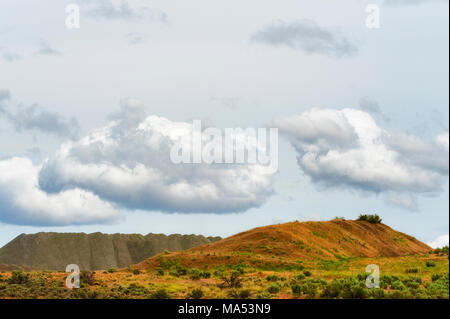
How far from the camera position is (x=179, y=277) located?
137 feet

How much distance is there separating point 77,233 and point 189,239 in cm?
2474

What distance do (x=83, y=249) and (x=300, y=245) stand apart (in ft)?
193

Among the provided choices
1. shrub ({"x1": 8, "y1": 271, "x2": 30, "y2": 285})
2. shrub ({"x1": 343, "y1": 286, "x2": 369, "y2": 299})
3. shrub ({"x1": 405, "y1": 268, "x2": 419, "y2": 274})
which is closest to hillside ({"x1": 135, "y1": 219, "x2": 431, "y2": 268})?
shrub ({"x1": 405, "y1": 268, "x2": 419, "y2": 274})

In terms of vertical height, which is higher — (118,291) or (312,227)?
(312,227)

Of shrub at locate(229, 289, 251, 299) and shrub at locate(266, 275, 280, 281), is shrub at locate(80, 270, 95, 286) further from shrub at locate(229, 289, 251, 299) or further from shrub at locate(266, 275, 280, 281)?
shrub at locate(266, 275, 280, 281)

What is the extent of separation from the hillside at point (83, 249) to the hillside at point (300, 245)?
43.9 metres

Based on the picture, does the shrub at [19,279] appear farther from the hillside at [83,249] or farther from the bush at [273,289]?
the hillside at [83,249]

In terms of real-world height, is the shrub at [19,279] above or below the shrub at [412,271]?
below

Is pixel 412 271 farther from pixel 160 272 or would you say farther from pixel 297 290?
pixel 160 272

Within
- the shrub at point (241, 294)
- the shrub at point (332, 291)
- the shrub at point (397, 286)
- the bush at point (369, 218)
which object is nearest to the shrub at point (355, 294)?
the shrub at point (332, 291)

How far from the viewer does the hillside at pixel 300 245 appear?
1948 inches
